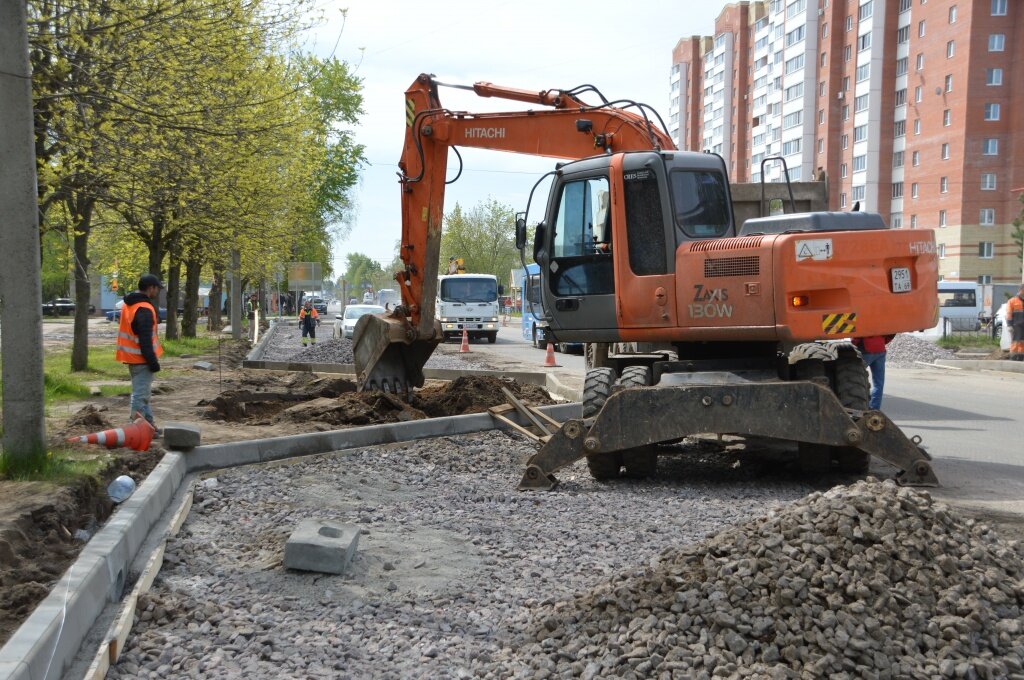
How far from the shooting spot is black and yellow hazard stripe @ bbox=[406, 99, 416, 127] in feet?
42.1

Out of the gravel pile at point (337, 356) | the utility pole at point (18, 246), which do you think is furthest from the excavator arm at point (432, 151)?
the gravel pile at point (337, 356)

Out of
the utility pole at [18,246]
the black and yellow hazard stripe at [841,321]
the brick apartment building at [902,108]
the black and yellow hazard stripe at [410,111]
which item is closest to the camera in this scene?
the utility pole at [18,246]

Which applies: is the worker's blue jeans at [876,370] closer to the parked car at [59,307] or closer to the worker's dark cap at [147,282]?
the worker's dark cap at [147,282]

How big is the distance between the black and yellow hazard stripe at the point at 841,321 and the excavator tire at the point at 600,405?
1.85 m

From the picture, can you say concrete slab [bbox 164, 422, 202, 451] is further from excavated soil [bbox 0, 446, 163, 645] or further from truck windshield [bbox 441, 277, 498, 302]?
truck windshield [bbox 441, 277, 498, 302]

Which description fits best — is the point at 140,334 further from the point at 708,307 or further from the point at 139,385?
the point at 708,307

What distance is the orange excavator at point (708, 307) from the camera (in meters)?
8.32

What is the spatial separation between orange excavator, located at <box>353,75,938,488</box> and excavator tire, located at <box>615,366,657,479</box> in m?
0.02

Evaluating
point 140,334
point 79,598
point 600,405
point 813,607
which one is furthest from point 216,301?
point 813,607

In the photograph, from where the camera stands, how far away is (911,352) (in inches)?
1098

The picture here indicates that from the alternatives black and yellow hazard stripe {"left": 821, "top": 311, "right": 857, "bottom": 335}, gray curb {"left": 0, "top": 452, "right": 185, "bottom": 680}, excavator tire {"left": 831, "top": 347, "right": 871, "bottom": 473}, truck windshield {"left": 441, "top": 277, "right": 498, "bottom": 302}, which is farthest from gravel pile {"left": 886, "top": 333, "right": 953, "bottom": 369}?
gray curb {"left": 0, "top": 452, "right": 185, "bottom": 680}

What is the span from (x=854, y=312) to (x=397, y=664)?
5405 mm

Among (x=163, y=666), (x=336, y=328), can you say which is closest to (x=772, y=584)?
(x=163, y=666)

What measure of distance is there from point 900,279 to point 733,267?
1377 millimetres
